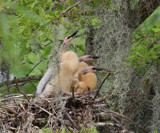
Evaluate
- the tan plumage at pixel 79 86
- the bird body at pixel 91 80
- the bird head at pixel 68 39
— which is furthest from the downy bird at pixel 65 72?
the bird body at pixel 91 80

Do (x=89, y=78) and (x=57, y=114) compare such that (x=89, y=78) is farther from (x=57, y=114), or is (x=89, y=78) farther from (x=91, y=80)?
(x=57, y=114)

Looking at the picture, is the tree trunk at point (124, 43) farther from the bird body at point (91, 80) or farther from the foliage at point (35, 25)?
the bird body at point (91, 80)

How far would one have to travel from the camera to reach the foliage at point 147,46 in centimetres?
311

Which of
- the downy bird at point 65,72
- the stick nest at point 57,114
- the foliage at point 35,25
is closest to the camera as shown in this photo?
the foliage at point 35,25

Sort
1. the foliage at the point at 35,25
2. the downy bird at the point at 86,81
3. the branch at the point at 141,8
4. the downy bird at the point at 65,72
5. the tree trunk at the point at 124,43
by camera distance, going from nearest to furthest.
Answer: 1. the foliage at the point at 35,25
2. the tree trunk at the point at 124,43
3. the branch at the point at 141,8
4. the downy bird at the point at 65,72
5. the downy bird at the point at 86,81

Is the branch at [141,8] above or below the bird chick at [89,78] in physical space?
above

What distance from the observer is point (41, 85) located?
3.94 metres

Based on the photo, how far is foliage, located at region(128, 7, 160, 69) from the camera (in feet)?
10.2

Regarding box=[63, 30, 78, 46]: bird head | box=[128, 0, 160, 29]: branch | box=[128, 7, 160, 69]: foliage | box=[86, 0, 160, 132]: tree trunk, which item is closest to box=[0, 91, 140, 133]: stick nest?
box=[86, 0, 160, 132]: tree trunk

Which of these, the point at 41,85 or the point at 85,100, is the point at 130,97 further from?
the point at 41,85

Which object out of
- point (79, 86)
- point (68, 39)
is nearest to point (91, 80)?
point (79, 86)

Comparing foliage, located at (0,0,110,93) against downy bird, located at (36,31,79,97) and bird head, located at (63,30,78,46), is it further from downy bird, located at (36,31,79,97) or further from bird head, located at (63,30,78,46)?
downy bird, located at (36,31,79,97)

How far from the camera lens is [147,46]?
3270mm

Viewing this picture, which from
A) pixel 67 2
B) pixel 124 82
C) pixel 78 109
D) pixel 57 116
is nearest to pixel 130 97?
pixel 124 82
